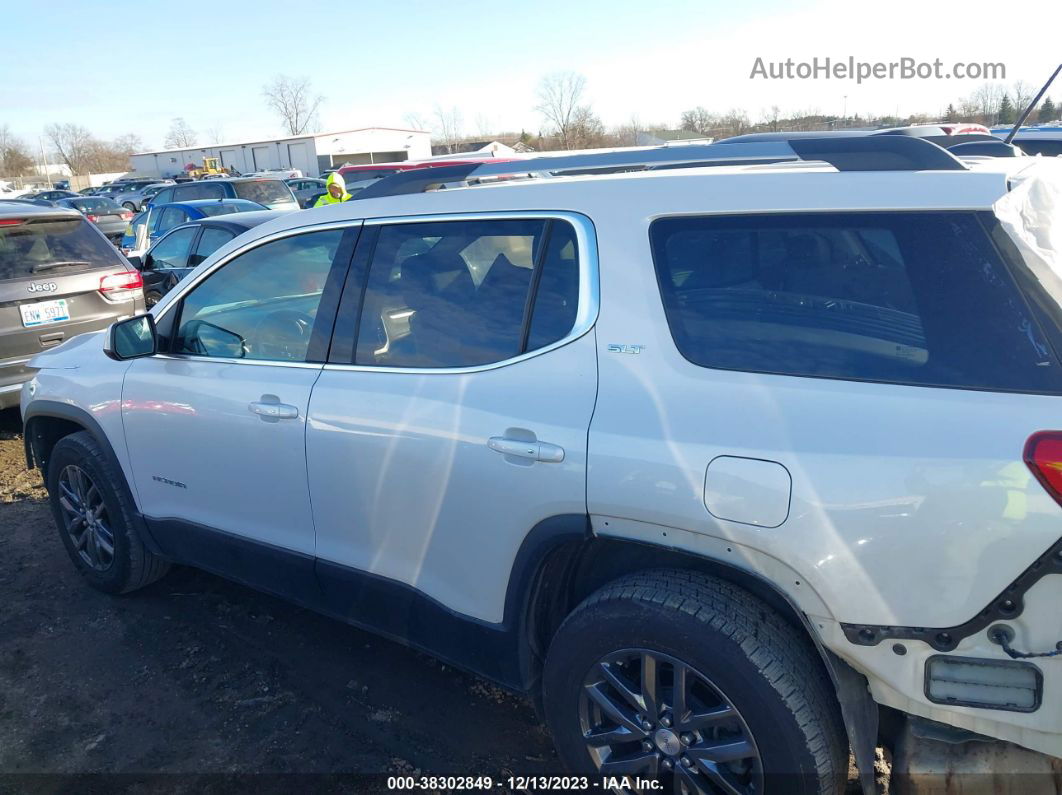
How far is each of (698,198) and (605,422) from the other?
2.17ft

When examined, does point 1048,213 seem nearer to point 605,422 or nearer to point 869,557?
point 869,557

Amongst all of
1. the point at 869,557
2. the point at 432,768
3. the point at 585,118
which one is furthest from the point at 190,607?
the point at 585,118

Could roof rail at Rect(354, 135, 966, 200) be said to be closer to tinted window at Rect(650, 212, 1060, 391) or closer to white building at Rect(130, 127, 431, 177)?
tinted window at Rect(650, 212, 1060, 391)

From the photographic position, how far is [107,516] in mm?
4027

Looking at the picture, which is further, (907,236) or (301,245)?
(301,245)

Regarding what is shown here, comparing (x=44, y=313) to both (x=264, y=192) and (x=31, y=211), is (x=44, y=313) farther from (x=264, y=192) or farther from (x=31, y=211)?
(x=264, y=192)

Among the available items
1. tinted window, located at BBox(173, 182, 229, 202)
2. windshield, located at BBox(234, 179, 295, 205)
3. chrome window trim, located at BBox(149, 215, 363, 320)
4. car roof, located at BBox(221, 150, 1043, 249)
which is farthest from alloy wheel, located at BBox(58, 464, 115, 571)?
tinted window, located at BBox(173, 182, 229, 202)

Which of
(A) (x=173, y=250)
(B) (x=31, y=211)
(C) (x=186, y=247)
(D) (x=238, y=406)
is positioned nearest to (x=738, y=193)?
(D) (x=238, y=406)

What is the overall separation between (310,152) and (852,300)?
65648 millimetres

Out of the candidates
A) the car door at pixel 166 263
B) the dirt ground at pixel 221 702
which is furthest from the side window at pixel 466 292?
the car door at pixel 166 263

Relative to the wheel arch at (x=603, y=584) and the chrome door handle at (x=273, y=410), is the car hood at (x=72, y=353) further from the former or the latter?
the wheel arch at (x=603, y=584)

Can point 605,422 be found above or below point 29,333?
above

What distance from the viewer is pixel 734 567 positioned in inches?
81.2

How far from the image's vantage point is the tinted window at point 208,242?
7926mm
